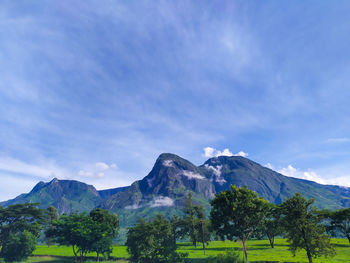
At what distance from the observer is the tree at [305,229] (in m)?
41.8

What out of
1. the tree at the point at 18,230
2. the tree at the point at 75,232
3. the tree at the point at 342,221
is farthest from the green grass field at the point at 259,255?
the tree at the point at 75,232

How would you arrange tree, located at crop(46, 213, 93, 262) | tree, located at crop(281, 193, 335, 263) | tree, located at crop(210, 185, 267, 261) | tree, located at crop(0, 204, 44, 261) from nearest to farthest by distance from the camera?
tree, located at crop(281, 193, 335, 263) → tree, located at crop(210, 185, 267, 261) → tree, located at crop(46, 213, 93, 262) → tree, located at crop(0, 204, 44, 261)

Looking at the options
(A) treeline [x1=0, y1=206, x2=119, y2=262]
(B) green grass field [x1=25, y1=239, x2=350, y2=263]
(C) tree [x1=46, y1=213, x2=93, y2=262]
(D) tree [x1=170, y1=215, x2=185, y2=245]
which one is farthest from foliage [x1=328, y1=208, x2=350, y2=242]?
(C) tree [x1=46, y1=213, x2=93, y2=262]

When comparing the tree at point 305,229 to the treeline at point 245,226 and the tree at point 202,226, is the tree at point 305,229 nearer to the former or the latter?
the treeline at point 245,226

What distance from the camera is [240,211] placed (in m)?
48.1

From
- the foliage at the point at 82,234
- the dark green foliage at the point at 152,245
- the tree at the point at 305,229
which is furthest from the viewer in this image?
the foliage at the point at 82,234

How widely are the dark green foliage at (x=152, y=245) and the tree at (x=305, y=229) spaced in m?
24.5

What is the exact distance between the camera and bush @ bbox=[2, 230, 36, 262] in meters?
64.6

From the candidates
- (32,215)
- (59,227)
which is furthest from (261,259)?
(32,215)

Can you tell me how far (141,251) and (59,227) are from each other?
1321 inches

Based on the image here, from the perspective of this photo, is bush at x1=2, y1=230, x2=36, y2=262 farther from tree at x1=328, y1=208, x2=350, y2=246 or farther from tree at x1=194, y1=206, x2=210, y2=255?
tree at x1=328, y1=208, x2=350, y2=246

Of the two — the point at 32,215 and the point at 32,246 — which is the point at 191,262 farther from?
the point at 32,215

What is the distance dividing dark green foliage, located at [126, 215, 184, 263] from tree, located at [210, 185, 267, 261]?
1249 centimetres

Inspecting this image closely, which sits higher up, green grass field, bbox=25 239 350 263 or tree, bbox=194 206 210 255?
tree, bbox=194 206 210 255
